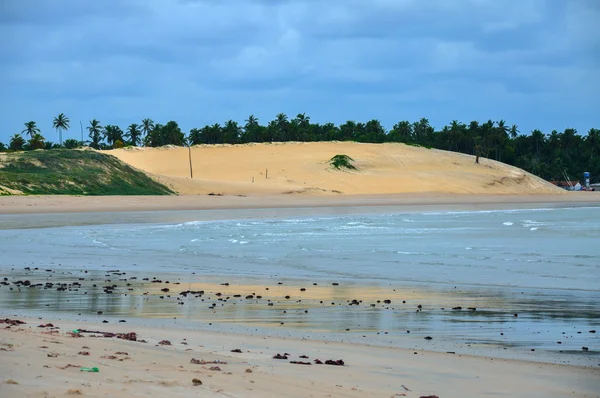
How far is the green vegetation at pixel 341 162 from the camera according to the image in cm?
10275

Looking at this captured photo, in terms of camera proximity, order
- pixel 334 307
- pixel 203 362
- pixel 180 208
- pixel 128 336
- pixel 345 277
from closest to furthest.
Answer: pixel 203 362 < pixel 128 336 < pixel 334 307 < pixel 345 277 < pixel 180 208

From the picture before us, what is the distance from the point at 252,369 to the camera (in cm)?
824

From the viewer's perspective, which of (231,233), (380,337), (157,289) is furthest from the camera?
(231,233)

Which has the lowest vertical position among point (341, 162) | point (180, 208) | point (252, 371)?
point (252, 371)

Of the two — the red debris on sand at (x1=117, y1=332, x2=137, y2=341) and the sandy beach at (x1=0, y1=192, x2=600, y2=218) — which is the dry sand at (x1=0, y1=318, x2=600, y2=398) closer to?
the red debris on sand at (x1=117, y1=332, x2=137, y2=341)

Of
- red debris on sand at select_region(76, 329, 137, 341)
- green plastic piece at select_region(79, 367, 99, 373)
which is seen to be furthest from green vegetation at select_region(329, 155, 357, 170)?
green plastic piece at select_region(79, 367, 99, 373)

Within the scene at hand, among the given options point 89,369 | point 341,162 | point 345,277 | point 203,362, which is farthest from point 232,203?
point 89,369

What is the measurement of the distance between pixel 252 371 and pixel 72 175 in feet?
205

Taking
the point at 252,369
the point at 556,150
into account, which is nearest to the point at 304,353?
the point at 252,369

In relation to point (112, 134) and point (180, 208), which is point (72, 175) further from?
point (112, 134)

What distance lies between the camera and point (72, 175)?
67875 mm

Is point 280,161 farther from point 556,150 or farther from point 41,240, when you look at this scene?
point 41,240

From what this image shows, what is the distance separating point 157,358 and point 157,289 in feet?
26.5

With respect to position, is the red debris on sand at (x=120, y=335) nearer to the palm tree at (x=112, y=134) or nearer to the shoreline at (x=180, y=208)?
the shoreline at (x=180, y=208)
